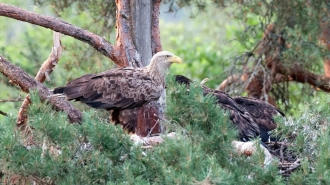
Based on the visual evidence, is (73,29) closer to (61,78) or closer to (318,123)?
(318,123)

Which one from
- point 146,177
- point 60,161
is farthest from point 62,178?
point 146,177

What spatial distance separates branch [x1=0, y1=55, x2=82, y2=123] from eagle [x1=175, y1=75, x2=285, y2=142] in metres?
1.68

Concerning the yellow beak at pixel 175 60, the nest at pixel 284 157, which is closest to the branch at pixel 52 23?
the yellow beak at pixel 175 60

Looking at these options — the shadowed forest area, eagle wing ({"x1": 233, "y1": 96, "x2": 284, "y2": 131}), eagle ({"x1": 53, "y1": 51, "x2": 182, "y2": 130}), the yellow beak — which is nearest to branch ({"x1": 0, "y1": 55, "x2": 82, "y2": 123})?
the shadowed forest area

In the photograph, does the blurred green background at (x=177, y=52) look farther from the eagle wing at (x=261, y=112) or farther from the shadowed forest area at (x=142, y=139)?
the shadowed forest area at (x=142, y=139)

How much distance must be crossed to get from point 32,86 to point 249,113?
3.36 meters

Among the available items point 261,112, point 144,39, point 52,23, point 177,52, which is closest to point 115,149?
Result: point 52,23

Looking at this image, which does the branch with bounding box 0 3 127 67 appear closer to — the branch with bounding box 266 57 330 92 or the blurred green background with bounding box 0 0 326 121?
the blurred green background with bounding box 0 0 326 121

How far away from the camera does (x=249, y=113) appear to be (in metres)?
9.47

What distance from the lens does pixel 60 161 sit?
5.03m

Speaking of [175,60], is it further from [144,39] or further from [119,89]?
[119,89]

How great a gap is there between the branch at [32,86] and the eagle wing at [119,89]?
3.24 ft

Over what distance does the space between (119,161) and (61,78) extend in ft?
29.5

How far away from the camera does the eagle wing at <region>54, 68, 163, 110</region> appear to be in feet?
26.8
